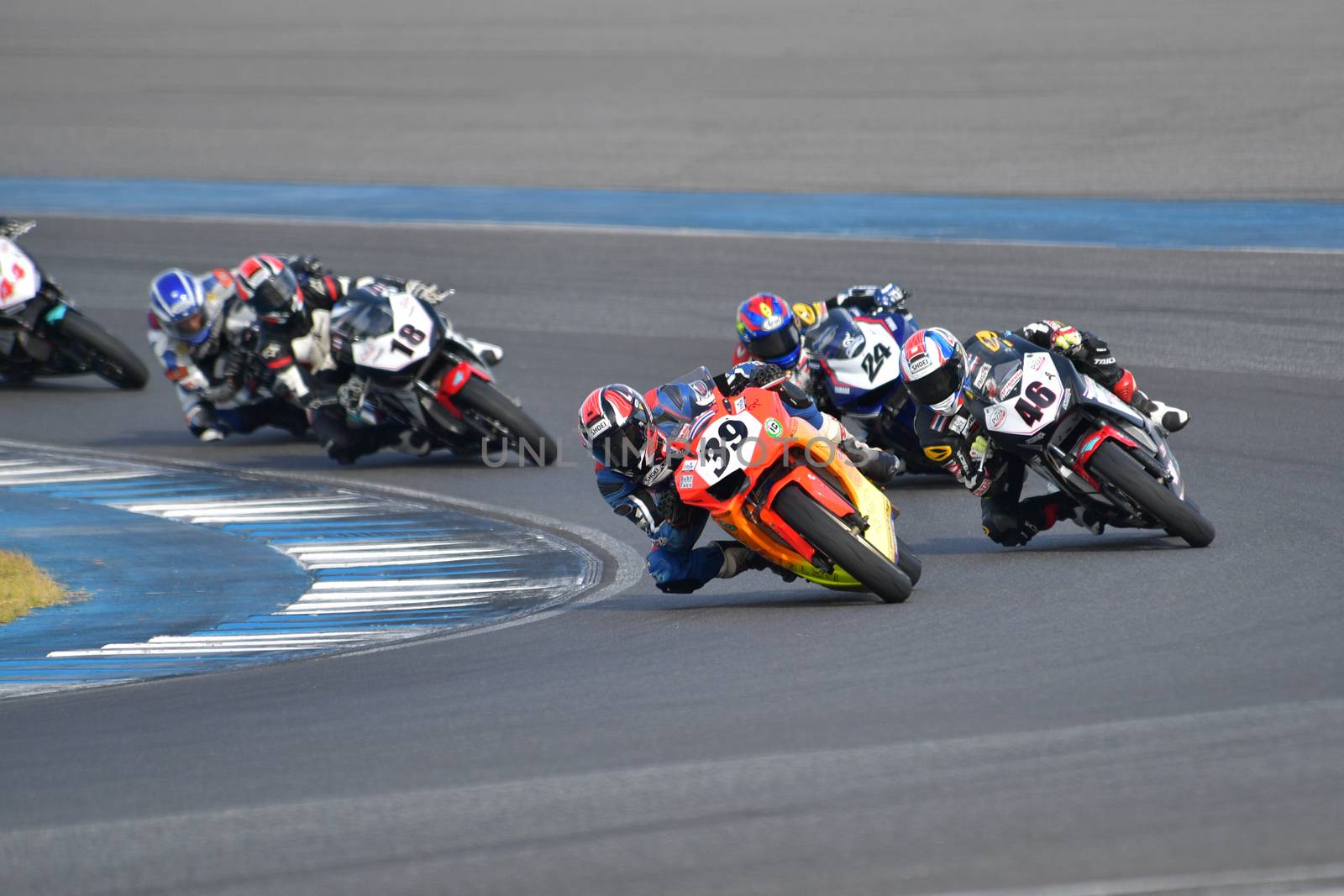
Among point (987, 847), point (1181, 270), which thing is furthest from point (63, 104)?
point (987, 847)

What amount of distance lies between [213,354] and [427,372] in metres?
2.40

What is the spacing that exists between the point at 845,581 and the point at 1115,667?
1773mm

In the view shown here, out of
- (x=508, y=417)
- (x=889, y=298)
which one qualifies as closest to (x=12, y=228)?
(x=508, y=417)

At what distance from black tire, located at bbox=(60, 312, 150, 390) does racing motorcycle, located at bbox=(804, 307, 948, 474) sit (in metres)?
7.55

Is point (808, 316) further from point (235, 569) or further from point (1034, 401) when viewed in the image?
point (235, 569)

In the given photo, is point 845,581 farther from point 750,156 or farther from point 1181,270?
point 750,156

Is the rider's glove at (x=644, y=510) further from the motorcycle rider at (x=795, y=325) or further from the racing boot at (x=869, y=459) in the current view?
the motorcycle rider at (x=795, y=325)

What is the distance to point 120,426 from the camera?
1531 centimetres

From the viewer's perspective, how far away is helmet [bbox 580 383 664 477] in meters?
8.28

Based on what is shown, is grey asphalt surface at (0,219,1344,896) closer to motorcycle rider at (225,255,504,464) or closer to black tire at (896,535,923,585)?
black tire at (896,535,923,585)

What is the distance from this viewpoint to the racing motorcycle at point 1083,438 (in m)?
8.66

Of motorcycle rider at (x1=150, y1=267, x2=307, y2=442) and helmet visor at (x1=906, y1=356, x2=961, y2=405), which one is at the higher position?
helmet visor at (x1=906, y1=356, x2=961, y2=405)

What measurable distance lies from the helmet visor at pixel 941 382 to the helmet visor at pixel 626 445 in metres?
1.60

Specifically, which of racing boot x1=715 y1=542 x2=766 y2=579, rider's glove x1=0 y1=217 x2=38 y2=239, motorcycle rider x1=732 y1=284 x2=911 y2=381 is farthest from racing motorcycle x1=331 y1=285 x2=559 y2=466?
rider's glove x1=0 y1=217 x2=38 y2=239
